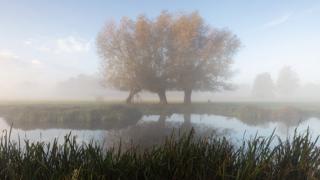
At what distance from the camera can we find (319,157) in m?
4.13

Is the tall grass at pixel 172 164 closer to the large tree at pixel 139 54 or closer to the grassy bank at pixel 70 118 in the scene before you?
the grassy bank at pixel 70 118

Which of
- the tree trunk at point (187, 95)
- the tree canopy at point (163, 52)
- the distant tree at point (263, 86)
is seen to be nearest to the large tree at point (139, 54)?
the tree canopy at point (163, 52)

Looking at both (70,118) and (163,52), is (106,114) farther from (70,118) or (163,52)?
(163,52)

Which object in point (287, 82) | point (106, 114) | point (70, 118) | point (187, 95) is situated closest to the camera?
point (70, 118)

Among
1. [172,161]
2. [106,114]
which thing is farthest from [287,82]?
[172,161]

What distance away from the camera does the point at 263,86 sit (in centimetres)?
5444

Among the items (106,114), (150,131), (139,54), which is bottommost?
(150,131)

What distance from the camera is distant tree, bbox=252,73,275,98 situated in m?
53.6

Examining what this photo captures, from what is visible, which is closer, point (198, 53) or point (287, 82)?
point (198, 53)

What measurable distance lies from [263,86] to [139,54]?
35195mm

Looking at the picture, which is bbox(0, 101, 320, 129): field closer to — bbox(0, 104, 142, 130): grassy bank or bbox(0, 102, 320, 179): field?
bbox(0, 104, 142, 130): grassy bank

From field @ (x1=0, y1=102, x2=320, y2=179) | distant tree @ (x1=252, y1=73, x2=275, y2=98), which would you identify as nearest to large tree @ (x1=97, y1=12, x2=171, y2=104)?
field @ (x1=0, y1=102, x2=320, y2=179)

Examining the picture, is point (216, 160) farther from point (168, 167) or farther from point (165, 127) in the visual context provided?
point (165, 127)

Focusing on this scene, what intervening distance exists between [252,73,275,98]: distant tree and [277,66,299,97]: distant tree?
1.59 m
